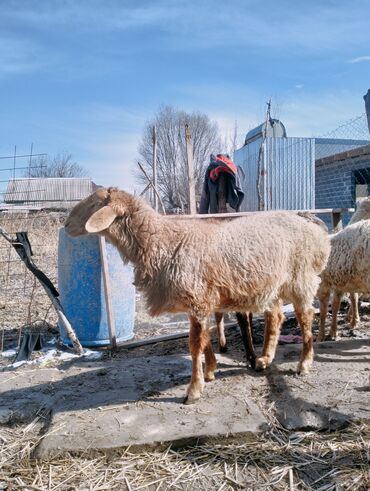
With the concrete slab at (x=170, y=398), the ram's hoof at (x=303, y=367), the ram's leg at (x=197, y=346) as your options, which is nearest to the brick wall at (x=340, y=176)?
the ram's hoof at (x=303, y=367)

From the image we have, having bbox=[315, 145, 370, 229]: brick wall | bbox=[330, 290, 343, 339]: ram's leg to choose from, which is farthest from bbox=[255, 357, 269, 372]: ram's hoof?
bbox=[315, 145, 370, 229]: brick wall

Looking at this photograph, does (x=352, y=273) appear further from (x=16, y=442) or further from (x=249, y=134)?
(x=249, y=134)

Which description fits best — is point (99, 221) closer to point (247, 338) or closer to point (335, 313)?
point (247, 338)

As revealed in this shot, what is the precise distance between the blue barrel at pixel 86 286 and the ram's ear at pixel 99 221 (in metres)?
1.89

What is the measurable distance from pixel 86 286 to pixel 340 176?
13.6 metres

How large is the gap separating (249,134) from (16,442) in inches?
765

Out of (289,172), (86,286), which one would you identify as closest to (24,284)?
(86,286)

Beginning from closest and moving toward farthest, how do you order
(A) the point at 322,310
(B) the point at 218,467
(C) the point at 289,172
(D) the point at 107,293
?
(B) the point at 218,467 < (D) the point at 107,293 < (A) the point at 322,310 < (C) the point at 289,172

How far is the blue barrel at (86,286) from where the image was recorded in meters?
5.80

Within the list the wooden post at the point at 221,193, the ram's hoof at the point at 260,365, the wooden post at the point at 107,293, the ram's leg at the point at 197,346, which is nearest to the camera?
the ram's leg at the point at 197,346

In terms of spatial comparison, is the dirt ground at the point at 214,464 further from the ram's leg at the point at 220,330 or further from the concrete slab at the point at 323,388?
the ram's leg at the point at 220,330

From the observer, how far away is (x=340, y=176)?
55.0 ft

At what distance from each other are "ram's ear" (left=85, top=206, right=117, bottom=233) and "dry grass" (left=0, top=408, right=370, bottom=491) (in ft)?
5.92

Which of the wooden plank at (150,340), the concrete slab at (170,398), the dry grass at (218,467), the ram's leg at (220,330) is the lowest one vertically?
the dry grass at (218,467)
